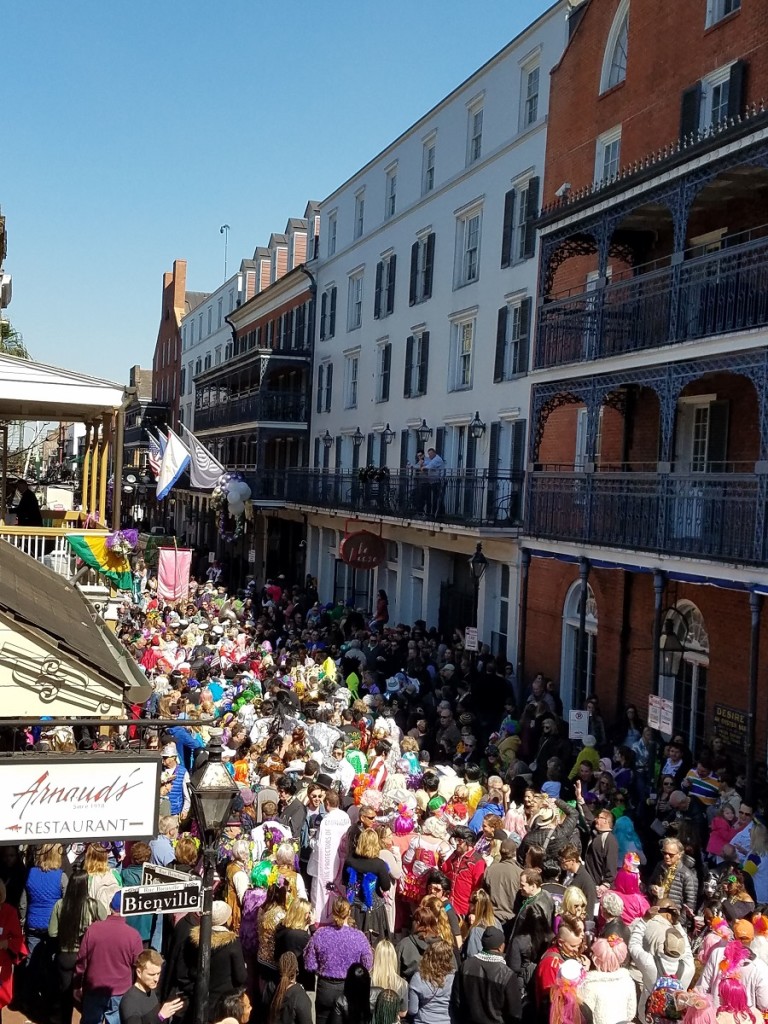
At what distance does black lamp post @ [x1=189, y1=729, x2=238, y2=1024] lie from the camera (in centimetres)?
675

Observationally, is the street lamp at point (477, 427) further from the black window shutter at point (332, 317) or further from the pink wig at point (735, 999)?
the pink wig at point (735, 999)

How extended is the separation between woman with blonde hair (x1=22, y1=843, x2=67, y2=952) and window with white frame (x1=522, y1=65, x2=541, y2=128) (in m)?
18.6

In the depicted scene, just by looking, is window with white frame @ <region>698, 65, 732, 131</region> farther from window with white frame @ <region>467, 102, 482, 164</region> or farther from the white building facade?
window with white frame @ <region>467, 102, 482, 164</region>

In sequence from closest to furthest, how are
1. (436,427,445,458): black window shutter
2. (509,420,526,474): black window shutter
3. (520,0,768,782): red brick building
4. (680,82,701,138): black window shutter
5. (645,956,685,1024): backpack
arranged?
1. (645,956,685,1024): backpack
2. (520,0,768,782): red brick building
3. (680,82,701,138): black window shutter
4. (509,420,526,474): black window shutter
5. (436,427,445,458): black window shutter

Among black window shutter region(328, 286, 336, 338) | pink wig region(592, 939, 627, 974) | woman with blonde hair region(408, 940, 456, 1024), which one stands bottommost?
woman with blonde hair region(408, 940, 456, 1024)

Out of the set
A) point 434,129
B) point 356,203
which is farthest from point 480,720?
point 356,203

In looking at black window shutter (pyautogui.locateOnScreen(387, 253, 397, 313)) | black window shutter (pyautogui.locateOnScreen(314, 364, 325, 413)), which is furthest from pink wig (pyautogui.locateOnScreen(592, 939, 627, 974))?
black window shutter (pyautogui.locateOnScreen(314, 364, 325, 413))

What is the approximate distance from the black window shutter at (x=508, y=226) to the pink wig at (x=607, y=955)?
1795 cm

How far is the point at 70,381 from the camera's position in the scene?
472 inches

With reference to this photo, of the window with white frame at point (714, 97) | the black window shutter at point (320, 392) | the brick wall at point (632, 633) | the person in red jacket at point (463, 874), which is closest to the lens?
the person in red jacket at point (463, 874)

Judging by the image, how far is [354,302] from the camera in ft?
115

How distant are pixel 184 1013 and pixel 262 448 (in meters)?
32.8

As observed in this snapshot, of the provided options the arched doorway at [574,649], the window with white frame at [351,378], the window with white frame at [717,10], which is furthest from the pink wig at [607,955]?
the window with white frame at [351,378]

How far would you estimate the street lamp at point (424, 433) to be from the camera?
27484 mm
